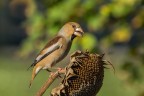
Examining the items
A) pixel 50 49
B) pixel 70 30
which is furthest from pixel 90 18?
pixel 70 30

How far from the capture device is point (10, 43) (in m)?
18.7

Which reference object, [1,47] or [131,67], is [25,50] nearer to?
[131,67]

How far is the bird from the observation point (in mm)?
Result: 3197

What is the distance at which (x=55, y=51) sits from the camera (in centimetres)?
339

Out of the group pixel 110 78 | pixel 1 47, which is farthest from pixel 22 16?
pixel 110 78

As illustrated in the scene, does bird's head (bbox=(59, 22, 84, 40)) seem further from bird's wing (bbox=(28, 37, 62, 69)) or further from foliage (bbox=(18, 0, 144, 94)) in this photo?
foliage (bbox=(18, 0, 144, 94))

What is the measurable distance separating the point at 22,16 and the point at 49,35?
11.7 metres

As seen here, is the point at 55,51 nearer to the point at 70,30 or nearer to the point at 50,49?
the point at 50,49

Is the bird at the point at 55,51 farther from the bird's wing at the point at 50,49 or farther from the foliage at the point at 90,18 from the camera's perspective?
the foliage at the point at 90,18

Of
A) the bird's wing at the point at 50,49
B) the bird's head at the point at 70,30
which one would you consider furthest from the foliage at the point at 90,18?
the bird's head at the point at 70,30

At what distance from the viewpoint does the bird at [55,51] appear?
320 centimetres

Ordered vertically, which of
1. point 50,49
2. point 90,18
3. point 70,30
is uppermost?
point 90,18

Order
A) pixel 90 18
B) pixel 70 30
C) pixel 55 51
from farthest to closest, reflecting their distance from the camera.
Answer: pixel 90 18 < pixel 55 51 < pixel 70 30

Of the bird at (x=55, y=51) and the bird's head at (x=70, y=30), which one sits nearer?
the bird's head at (x=70, y=30)
